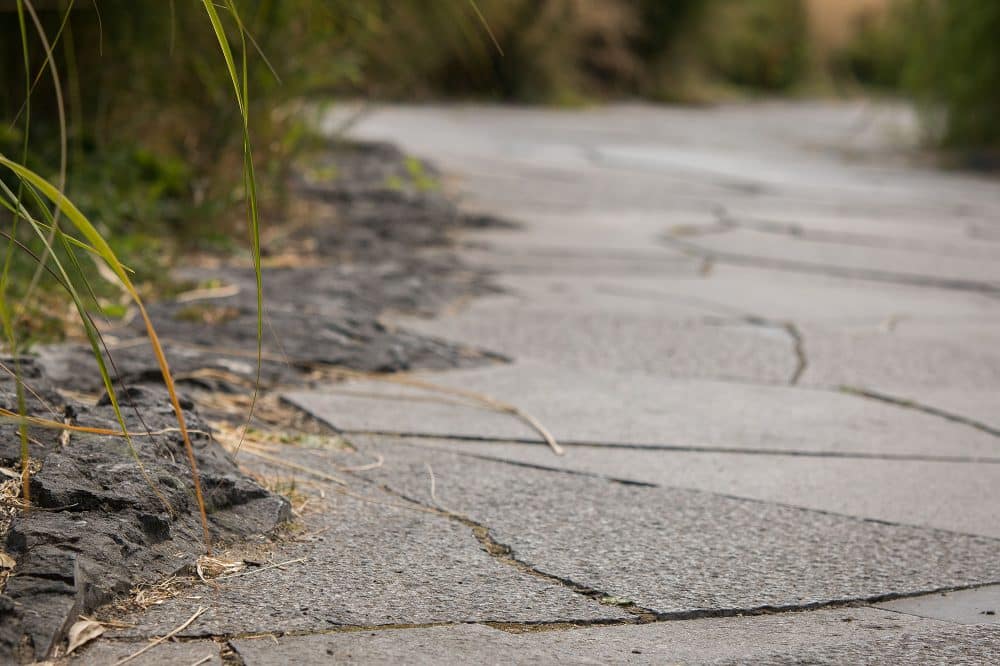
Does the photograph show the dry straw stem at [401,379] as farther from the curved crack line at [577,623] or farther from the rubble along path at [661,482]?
the curved crack line at [577,623]

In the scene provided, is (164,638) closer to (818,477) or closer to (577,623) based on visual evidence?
(577,623)

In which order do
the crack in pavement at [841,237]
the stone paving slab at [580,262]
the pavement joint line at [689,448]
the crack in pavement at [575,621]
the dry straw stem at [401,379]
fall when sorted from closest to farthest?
the crack in pavement at [575,621] → the pavement joint line at [689,448] → the dry straw stem at [401,379] → the stone paving slab at [580,262] → the crack in pavement at [841,237]

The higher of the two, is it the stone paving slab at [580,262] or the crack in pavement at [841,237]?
the crack in pavement at [841,237]

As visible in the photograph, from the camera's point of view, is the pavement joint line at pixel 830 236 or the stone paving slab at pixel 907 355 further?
the pavement joint line at pixel 830 236

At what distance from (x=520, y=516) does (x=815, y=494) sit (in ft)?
1.40

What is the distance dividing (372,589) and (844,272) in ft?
8.89

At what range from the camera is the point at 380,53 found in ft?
14.2

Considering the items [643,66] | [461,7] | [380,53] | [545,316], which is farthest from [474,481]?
[643,66]

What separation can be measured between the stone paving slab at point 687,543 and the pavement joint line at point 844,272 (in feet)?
6.90

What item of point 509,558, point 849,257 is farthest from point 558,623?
point 849,257

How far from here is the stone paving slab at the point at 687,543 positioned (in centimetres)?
142

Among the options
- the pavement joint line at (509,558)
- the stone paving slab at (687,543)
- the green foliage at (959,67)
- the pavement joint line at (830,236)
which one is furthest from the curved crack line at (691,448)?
the green foliage at (959,67)

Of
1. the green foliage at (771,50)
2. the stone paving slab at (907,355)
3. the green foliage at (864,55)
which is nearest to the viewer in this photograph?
the stone paving slab at (907,355)

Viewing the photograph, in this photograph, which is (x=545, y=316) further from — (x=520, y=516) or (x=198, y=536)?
(x=198, y=536)
